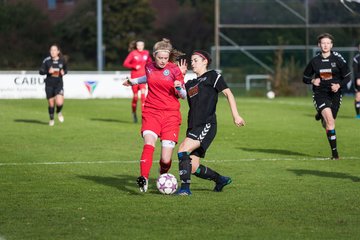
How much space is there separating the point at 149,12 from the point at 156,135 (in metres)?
60.7

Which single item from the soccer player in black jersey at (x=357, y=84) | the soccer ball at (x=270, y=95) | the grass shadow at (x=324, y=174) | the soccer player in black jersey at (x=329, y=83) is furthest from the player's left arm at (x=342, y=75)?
the soccer ball at (x=270, y=95)

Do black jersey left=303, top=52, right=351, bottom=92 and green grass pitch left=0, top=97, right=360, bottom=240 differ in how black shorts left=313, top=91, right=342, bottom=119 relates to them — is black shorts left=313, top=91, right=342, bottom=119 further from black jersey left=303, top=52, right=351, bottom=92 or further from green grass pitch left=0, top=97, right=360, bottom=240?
green grass pitch left=0, top=97, right=360, bottom=240

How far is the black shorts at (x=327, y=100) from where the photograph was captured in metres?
16.5

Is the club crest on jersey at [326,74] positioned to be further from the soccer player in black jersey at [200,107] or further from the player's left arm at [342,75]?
the soccer player in black jersey at [200,107]

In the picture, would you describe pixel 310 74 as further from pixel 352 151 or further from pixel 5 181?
pixel 5 181

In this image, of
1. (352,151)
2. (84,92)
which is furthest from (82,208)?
(84,92)

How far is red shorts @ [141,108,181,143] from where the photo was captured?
12016 mm

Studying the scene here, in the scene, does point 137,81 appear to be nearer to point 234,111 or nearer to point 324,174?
point 234,111

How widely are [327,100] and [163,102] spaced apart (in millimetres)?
5174

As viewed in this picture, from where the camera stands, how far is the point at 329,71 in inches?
652

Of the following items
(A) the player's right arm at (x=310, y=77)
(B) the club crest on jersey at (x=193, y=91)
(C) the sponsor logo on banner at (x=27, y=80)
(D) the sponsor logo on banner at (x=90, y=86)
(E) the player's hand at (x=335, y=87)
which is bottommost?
(D) the sponsor logo on banner at (x=90, y=86)

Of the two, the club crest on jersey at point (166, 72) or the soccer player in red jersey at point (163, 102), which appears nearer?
the soccer player in red jersey at point (163, 102)

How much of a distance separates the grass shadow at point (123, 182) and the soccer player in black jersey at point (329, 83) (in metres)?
4.01

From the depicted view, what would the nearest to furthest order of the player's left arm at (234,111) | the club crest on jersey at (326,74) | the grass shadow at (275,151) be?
1. the player's left arm at (234,111)
2. the club crest on jersey at (326,74)
3. the grass shadow at (275,151)
